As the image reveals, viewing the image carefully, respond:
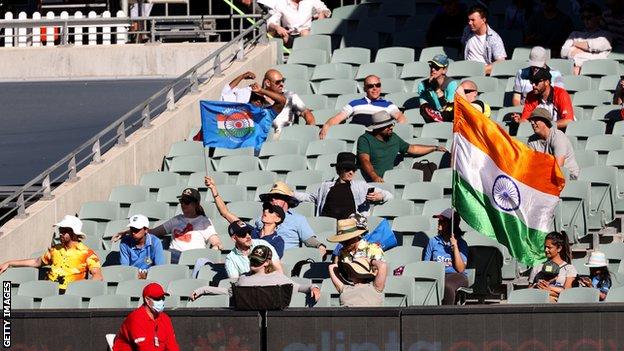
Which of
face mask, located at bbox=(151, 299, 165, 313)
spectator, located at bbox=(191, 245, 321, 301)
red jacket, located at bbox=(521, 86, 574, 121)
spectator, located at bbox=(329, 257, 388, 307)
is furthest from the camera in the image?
red jacket, located at bbox=(521, 86, 574, 121)

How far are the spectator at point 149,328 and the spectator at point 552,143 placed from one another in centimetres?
477

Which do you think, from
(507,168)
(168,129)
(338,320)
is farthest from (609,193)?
(168,129)

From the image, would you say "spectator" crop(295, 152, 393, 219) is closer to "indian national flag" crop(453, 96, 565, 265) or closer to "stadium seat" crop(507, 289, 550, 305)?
"indian national flag" crop(453, 96, 565, 265)

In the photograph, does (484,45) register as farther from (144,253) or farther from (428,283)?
(428,283)

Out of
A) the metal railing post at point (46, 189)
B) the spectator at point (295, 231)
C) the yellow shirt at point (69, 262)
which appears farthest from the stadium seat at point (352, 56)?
the yellow shirt at point (69, 262)

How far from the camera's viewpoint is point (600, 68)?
21469mm

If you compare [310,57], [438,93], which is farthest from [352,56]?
[438,93]

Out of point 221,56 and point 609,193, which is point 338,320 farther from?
point 221,56

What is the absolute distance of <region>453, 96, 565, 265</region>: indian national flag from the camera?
668 inches

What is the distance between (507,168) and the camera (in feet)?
56.3

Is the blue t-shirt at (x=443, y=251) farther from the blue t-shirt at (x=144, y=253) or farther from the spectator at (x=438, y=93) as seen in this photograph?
the spectator at (x=438, y=93)

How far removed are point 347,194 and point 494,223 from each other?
1.86m

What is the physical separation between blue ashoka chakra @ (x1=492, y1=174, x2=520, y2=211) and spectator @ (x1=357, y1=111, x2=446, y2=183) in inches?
92.0

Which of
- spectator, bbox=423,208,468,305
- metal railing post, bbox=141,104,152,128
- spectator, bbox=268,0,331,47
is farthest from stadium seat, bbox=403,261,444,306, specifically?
spectator, bbox=268,0,331,47
